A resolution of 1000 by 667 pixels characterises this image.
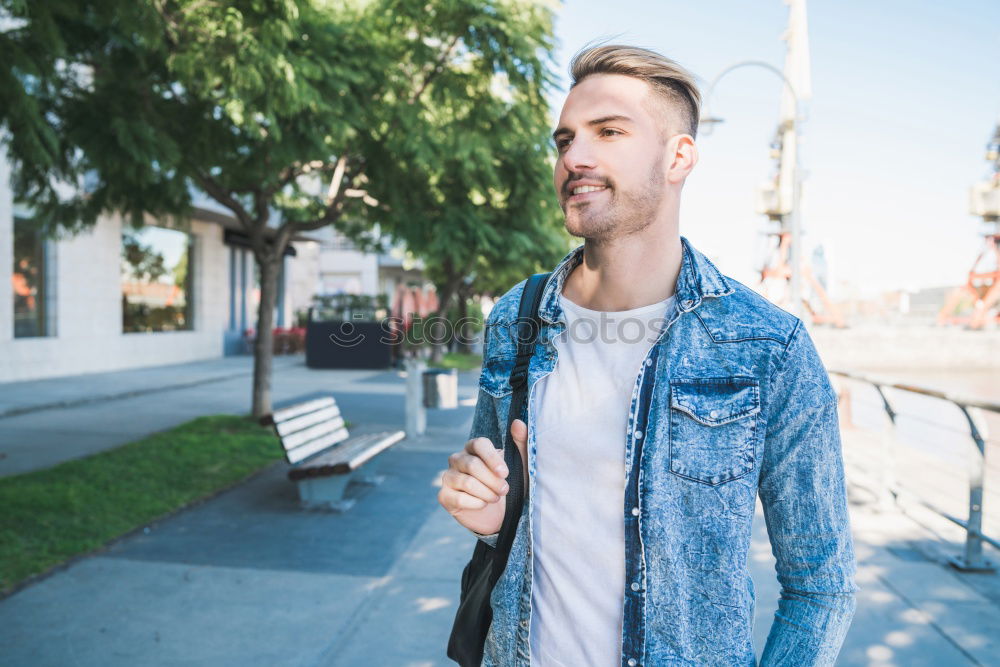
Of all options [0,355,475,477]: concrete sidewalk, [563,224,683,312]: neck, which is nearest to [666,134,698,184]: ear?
[563,224,683,312]: neck

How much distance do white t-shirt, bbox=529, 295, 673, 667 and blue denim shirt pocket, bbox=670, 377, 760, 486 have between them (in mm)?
121

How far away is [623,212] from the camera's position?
4.97 ft

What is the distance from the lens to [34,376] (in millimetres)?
15062

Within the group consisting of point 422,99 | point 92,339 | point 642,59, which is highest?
point 422,99

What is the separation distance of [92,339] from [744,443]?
18969 mm

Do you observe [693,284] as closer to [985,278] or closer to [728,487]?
[728,487]

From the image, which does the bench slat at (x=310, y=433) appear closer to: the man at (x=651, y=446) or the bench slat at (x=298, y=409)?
the bench slat at (x=298, y=409)

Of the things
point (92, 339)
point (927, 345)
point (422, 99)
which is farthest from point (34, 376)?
point (927, 345)

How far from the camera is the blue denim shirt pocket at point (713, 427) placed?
4.52 feet

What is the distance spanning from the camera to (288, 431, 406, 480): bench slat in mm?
5871

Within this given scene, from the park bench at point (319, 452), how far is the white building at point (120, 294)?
18.1 ft

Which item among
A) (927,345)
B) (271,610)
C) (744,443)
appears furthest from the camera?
(927,345)

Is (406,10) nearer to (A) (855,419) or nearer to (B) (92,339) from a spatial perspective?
(A) (855,419)

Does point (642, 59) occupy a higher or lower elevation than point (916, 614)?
higher
